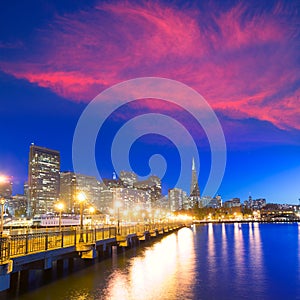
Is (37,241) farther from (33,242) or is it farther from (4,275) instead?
(4,275)

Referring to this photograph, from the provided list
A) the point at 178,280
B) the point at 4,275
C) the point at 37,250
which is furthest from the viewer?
the point at 178,280

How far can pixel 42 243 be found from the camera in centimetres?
3212

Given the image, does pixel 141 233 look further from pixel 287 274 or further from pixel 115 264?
pixel 287 274

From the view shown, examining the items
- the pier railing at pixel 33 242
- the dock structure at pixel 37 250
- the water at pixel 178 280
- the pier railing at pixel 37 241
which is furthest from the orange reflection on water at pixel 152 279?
the pier railing at pixel 33 242

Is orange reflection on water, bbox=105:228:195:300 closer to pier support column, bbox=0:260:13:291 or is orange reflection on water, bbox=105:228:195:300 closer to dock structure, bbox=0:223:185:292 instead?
dock structure, bbox=0:223:185:292

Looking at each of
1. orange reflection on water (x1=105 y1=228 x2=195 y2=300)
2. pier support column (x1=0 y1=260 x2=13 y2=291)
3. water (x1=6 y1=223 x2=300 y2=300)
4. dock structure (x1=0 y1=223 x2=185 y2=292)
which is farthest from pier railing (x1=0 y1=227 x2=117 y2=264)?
orange reflection on water (x1=105 y1=228 x2=195 y2=300)

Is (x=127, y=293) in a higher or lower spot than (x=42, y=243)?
lower

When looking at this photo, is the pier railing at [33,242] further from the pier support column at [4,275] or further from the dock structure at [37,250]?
the pier support column at [4,275]

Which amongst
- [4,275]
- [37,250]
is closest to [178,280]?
[37,250]

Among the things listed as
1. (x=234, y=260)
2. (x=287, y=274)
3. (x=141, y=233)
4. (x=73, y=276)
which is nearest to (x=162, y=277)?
(x=73, y=276)

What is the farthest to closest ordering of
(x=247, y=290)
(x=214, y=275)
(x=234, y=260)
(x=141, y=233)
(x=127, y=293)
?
1. (x=141, y=233)
2. (x=234, y=260)
3. (x=214, y=275)
4. (x=247, y=290)
5. (x=127, y=293)

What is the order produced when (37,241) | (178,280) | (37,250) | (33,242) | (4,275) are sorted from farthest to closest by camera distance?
(178,280)
(37,241)
(37,250)
(33,242)
(4,275)

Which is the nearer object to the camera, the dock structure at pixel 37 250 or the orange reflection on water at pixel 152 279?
the dock structure at pixel 37 250

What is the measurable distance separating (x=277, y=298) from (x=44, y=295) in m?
19.4
